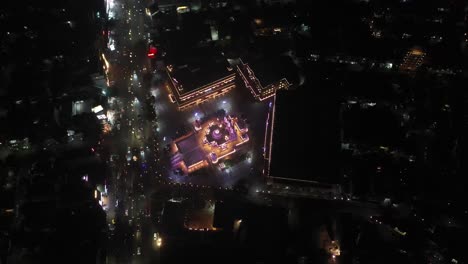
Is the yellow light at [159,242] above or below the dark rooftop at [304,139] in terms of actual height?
below

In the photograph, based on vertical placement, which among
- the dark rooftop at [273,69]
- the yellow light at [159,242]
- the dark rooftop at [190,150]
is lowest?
the yellow light at [159,242]

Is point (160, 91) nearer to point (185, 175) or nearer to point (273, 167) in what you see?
point (185, 175)

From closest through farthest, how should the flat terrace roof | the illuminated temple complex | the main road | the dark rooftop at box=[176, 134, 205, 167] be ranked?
the main road
the dark rooftop at box=[176, 134, 205, 167]
the illuminated temple complex
the flat terrace roof

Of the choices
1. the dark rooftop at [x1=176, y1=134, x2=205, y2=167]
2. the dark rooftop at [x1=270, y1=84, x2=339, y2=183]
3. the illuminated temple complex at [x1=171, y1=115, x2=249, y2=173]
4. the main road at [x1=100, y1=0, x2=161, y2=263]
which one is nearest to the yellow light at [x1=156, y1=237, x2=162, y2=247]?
Result: the main road at [x1=100, y1=0, x2=161, y2=263]

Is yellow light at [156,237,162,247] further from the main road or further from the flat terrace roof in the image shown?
the flat terrace roof

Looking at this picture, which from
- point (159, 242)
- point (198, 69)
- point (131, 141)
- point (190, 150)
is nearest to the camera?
point (159, 242)

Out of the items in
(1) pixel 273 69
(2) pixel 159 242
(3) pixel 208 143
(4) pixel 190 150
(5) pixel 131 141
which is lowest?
(2) pixel 159 242

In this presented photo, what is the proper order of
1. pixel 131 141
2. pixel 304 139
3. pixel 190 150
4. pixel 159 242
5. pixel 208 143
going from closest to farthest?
pixel 159 242 → pixel 304 139 → pixel 190 150 → pixel 208 143 → pixel 131 141

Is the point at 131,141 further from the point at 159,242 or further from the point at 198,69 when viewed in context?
the point at 159,242

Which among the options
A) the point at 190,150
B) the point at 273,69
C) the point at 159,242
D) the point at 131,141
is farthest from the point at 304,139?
the point at 131,141

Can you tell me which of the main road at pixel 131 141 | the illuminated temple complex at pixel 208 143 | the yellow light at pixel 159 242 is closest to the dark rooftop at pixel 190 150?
the illuminated temple complex at pixel 208 143

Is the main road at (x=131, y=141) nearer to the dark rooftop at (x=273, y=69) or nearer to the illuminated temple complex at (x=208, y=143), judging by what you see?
the illuminated temple complex at (x=208, y=143)
